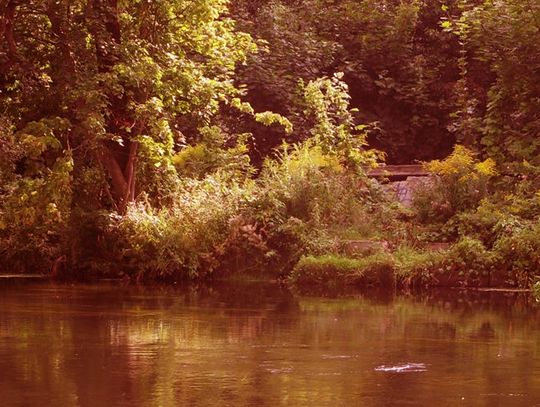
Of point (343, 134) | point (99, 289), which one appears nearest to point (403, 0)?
point (343, 134)

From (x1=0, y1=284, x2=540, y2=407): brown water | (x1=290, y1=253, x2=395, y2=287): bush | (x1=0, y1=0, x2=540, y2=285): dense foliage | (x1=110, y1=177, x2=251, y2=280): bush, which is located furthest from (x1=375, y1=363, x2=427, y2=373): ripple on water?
(x1=110, y1=177, x2=251, y2=280): bush

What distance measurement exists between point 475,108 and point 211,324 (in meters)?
15.6

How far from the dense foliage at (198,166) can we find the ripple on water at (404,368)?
9.91m

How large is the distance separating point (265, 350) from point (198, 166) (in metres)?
14.0

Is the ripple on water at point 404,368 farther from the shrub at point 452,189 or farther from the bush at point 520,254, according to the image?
the shrub at point 452,189

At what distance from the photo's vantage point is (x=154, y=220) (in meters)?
24.4

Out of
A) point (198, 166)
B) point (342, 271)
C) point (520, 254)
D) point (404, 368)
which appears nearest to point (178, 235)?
point (342, 271)

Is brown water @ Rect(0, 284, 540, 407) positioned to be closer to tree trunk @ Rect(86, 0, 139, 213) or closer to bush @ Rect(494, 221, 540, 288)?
bush @ Rect(494, 221, 540, 288)

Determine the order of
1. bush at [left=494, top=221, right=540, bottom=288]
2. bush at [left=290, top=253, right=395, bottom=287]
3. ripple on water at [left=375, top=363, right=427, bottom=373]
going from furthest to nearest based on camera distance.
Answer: bush at [left=290, top=253, right=395, bottom=287] < bush at [left=494, top=221, right=540, bottom=288] < ripple on water at [left=375, top=363, right=427, bottom=373]

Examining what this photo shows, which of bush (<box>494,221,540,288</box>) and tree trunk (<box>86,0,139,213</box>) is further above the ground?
tree trunk (<box>86,0,139,213</box>)

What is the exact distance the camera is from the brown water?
11133 millimetres

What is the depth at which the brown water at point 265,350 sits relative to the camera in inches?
438

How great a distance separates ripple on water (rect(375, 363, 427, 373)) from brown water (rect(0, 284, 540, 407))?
2 cm

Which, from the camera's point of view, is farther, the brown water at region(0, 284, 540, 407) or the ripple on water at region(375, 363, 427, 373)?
→ the ripple on water at region(375, 363, 427, 373)
